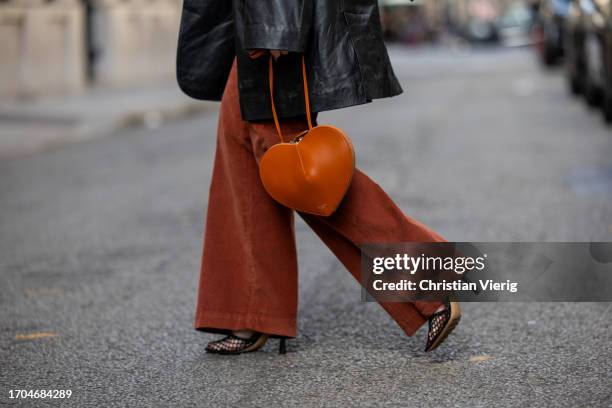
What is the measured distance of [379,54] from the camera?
12.3ft

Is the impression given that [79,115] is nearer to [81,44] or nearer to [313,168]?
[81,44]

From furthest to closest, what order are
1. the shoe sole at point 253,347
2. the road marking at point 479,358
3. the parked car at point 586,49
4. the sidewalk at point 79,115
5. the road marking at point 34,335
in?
the sidewalk at point 79,115
the parked car at point 586,49
the road marking at point 34,335
the shoe sole at point 253,347
the road marking at point 479,358

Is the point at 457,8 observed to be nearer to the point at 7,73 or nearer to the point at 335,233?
the point at 7,73

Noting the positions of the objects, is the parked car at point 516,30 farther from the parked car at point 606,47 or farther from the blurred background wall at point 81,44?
the parked car at point 606,47

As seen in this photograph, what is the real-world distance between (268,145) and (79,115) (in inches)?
442

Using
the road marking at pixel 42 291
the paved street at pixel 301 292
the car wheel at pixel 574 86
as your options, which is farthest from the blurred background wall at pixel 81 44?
the road marking at pixel 42 291

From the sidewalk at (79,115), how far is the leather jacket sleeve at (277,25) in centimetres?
801

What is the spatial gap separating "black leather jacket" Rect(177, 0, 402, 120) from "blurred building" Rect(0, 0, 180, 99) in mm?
13581

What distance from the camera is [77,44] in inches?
773

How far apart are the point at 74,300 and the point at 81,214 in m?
2.48

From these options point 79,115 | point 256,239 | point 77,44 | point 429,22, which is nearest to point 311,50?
point 256,239

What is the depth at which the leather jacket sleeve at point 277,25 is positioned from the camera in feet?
11.6

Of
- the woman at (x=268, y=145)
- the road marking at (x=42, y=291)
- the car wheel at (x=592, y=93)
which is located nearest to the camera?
the woman at (x=268, y=145)

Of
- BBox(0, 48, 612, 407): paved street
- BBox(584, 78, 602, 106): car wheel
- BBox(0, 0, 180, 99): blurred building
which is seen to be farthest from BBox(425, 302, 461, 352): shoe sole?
BBox(0, 0, 180, 99): blurred building
